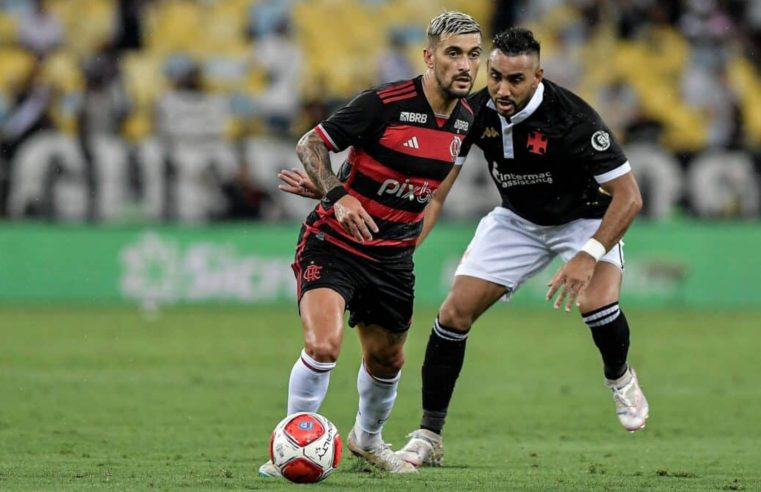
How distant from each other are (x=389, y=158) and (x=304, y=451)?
64.2 inches

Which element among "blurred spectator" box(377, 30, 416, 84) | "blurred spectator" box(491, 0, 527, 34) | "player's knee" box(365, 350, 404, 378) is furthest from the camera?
"blurred spectator" box(491, 0, 527, 34)

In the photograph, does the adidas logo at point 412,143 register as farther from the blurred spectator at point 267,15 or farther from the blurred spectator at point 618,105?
the blurred spectator at point 267,15

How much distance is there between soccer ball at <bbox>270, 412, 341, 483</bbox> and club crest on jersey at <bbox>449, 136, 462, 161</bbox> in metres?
1.69

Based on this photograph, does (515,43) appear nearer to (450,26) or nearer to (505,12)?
(450,26)

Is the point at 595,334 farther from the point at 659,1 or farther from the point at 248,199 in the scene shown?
the point at 659,1

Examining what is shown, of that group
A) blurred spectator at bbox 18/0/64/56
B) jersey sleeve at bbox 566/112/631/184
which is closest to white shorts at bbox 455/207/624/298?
jersey sleeve at bbox 566/112/631/184

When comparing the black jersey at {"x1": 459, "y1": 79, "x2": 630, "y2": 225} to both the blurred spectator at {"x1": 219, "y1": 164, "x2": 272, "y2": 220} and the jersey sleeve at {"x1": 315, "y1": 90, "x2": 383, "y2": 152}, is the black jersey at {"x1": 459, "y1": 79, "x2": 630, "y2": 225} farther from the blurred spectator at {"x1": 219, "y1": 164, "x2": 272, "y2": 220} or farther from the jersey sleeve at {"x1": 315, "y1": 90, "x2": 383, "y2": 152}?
the blurred spectator at {"x1": 219, "y1": 164, "x2": 272, "y2": 220}

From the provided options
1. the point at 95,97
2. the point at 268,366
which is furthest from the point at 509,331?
the point at 95,97

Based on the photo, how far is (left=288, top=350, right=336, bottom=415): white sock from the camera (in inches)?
278

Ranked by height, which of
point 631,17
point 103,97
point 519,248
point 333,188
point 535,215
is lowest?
point 103,97

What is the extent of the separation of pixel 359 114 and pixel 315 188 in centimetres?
52

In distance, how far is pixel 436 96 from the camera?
744 cm

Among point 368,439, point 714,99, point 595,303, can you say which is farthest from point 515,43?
point 714,99

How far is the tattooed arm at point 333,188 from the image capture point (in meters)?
6.96
